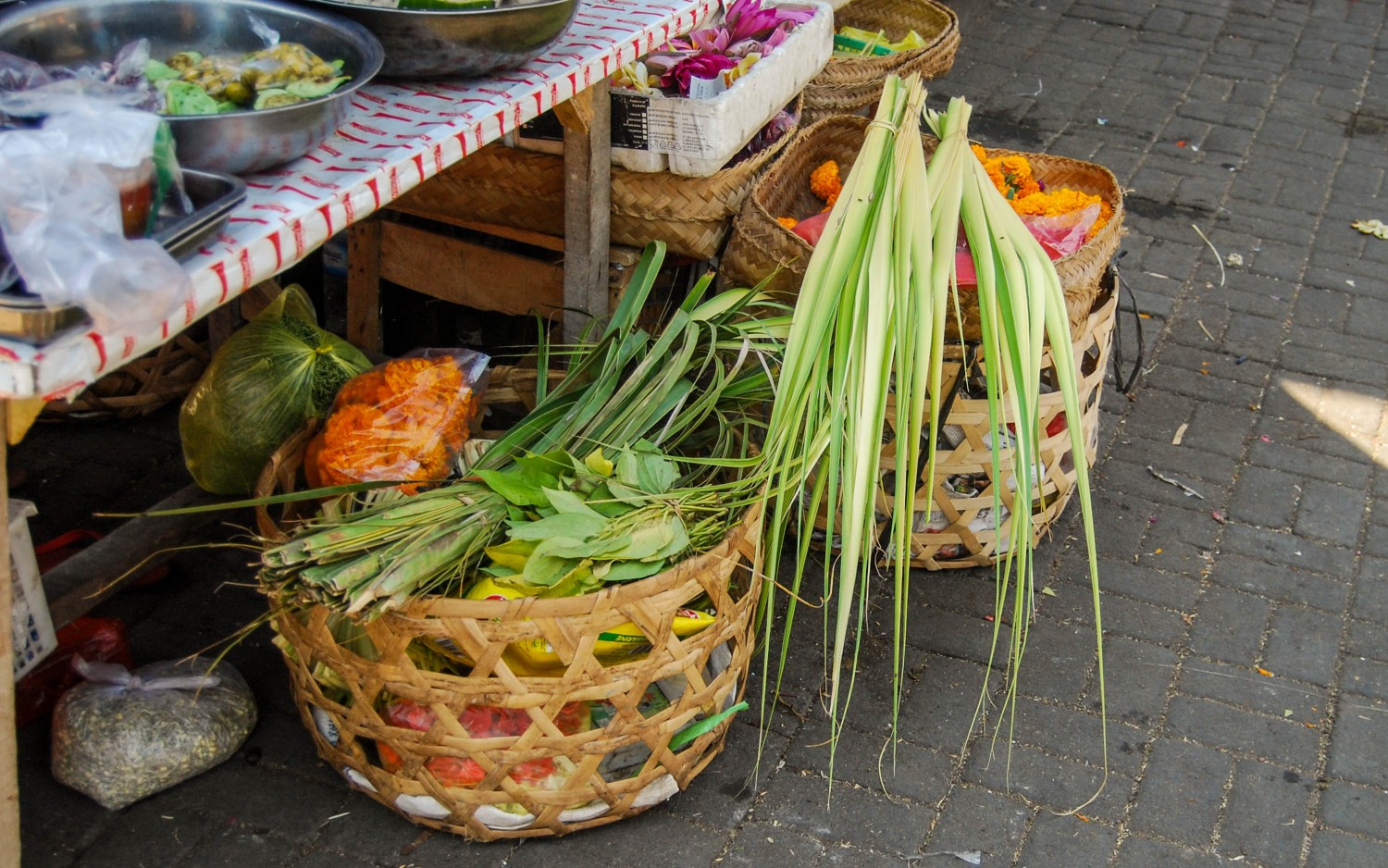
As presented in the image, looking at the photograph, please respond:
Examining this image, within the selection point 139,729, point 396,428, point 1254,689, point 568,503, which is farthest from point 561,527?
point 1254,689

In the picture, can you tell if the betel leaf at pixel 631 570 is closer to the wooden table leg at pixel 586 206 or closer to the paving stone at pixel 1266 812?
the wooden table leg at pixel 586 206

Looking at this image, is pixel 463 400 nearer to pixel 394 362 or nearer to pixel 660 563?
pixel 394 362

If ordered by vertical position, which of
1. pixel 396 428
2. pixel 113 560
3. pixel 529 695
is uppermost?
pixel 396 428

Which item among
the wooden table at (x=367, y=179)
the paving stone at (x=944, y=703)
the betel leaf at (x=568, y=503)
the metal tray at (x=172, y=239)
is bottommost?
the paving stone at (x=944, y=703)

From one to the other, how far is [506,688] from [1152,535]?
1.75 m

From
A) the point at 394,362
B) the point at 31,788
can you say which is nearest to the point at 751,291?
the point at 394,362

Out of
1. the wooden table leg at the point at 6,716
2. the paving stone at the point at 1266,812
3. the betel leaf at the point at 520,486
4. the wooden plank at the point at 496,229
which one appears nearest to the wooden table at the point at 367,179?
the wooden table leg at the point at 6,716

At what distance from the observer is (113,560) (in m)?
2.18

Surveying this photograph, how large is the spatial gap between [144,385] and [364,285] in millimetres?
587

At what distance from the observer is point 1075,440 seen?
198 centimetres

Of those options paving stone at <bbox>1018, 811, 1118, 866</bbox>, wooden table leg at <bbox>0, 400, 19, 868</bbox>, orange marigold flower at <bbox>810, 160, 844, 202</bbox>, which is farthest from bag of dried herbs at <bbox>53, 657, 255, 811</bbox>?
orange marigold flower at <bbox>810, 160, 844, 202</bbox>

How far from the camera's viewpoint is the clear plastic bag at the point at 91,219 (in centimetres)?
121

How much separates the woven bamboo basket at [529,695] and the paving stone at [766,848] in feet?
0.44

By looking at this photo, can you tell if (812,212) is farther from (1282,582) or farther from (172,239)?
→ (172,239)
